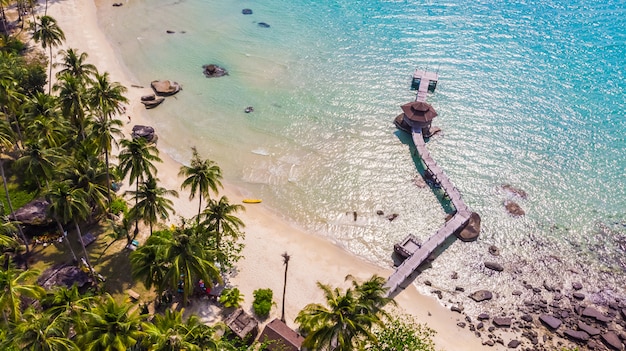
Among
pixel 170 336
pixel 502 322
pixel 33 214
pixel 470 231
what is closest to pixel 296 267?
pixel 170 336

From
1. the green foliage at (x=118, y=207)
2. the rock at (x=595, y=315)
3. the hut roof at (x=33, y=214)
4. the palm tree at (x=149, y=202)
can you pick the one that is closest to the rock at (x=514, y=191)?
the rock at (x=595, y=315)

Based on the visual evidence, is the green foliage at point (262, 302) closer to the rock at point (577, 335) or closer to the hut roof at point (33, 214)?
the hut roof at point (33, 214)

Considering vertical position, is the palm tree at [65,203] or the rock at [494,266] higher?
the palm tree at [65,203]

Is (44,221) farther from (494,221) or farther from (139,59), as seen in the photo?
(494,221)

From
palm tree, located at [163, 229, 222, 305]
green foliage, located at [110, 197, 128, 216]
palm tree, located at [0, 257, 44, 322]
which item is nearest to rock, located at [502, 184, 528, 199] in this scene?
palm tree, located at [163, 229, 222, 305]

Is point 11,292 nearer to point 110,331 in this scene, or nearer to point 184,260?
point 110,331

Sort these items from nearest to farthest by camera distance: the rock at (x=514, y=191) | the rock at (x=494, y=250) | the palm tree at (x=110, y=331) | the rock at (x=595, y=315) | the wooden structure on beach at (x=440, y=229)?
the palm tree at (x=110, y=331), the rock at (x=595, y=315), the wooden structure on beach at (x=440, y=229), the rock at (x=494, y=250), the rock at (x=514, y=191)
